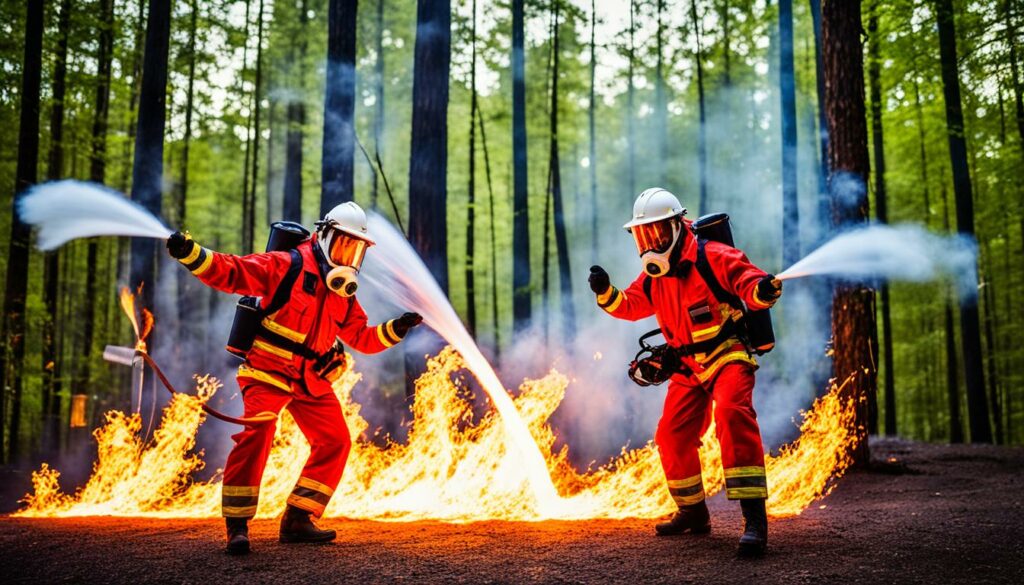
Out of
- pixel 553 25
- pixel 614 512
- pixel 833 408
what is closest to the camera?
pixel 614 512

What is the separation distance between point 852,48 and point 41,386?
17.4 meters

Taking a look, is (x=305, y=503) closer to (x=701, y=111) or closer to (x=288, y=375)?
(x=288, y=375)

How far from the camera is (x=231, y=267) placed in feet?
14.6

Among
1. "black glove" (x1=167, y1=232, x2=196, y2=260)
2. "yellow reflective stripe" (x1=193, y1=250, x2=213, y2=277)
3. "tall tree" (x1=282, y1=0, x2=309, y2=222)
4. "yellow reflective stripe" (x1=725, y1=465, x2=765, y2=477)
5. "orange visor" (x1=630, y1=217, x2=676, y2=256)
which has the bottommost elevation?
"yellow reflective stripe" (x1=725, y1=465, x2=765, y2=477)

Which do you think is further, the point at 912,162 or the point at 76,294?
the point at 76,294

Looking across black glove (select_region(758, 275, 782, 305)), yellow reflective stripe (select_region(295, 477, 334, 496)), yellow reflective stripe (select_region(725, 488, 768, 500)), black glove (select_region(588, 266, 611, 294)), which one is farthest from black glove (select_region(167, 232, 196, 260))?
yellow reflective stripe (select_region(725, 488, 768, 500))

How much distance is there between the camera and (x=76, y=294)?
22.7 metres

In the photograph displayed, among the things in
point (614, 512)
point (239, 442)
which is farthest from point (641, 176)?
point (239, 442)

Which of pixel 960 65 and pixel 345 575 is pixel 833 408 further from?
pixel 960 65

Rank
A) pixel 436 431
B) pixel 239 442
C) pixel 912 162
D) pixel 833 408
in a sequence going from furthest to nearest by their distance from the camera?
pixel 912 162
pixel 833 408
pixel 436 431
pixel 239 442

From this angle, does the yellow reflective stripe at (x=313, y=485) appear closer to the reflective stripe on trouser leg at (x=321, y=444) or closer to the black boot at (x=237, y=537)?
the reflective stripe on trouser leg at (x=321, y=444)

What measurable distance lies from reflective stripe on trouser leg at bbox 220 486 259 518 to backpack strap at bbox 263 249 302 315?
1226 millimetres

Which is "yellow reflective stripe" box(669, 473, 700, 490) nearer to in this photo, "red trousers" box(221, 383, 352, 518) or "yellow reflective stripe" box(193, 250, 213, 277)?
"red trousers" box(221, 383, 352, 518)

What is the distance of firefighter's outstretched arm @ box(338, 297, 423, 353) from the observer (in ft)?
16.9
